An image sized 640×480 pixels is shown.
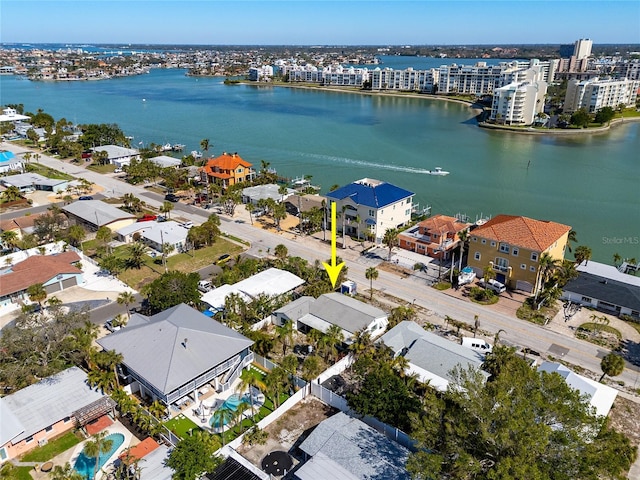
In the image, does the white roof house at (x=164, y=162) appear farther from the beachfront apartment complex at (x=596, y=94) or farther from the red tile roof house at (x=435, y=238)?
the beachfront apartment complex at (x=596, y=94)

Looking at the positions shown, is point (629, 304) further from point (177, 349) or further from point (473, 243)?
point (177, 349)

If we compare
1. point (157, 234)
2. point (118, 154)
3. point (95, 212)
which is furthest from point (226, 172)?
point (118, 154)

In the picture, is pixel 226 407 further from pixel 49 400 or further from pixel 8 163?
pixel 8 163

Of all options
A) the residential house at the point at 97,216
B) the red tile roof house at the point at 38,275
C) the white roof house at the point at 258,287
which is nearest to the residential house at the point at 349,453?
the white roof house at the point at 258,287

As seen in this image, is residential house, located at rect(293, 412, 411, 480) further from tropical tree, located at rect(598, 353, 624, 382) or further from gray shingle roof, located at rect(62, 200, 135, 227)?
gray shingle roof, located at rect(62, 200, 135, 227)

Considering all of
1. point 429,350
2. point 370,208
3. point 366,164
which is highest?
point 370,208

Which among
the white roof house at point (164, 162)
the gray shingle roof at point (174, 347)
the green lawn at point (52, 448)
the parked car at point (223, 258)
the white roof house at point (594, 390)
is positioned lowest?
the parked car at point (223, 258)

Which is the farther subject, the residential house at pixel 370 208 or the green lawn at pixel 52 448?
the residential house at pixel 370 208

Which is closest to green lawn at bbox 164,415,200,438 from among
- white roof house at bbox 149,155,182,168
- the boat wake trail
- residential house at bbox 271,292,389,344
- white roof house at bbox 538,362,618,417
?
residential house at bbox 271,292,389,344
